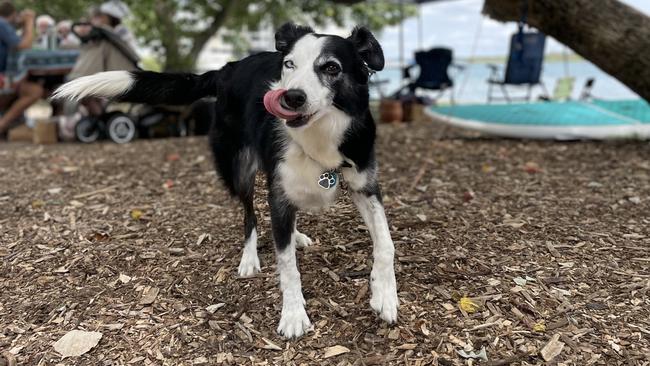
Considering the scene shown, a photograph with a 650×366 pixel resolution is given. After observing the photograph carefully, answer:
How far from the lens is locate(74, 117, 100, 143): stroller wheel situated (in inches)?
276

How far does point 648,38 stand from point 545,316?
3.68m

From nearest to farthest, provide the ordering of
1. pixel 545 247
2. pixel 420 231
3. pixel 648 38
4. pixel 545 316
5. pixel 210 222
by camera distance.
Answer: pixel 545 316, pixel 545 247, pixel 420 231, pixel 210 222, pixel 648 38

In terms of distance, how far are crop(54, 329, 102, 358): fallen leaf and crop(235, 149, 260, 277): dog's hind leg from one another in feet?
2.45

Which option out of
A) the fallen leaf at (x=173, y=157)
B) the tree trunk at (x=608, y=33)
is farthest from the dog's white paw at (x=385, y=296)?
the tree trunk at (x=608, y=33)

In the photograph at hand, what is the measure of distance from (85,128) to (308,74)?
5.85 meters

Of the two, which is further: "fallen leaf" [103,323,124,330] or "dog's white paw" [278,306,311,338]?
"fallen leaf" [103,323,124,330]

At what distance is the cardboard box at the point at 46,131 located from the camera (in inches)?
286

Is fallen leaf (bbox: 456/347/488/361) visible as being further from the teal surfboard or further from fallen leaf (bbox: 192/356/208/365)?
the teal surfboard

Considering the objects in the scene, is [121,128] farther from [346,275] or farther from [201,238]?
[346,275]

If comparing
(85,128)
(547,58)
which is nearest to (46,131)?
(85,128)

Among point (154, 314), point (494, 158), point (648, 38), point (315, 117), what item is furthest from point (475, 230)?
point (648, 38)

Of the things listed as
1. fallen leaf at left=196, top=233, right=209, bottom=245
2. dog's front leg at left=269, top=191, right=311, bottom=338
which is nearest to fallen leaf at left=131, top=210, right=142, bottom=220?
fallen leaf at left=196, top=233, right=209, bottom=245

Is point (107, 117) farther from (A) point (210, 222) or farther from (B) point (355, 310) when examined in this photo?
(B) point (355, 310)

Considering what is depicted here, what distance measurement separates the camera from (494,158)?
17.7ft
